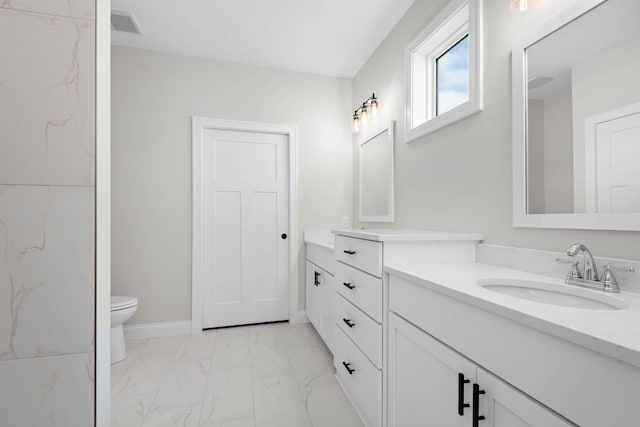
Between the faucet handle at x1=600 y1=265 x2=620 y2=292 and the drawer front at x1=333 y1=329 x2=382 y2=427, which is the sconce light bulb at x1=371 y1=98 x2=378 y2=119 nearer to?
the drawer front at x1=333 y1=329 x2=382 y2=427

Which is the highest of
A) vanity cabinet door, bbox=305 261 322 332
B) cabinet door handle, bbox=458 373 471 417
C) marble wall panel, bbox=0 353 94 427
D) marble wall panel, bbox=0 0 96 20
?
marble wall panel, bbox=0 0 96 20

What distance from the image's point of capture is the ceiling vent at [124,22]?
219cm

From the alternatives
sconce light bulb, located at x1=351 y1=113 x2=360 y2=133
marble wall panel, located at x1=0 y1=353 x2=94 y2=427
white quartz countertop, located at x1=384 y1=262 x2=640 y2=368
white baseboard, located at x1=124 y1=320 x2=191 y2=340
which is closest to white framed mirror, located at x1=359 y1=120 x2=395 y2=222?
sconce light bulb, located at x1=351 y1=113 x2=360 y2=133

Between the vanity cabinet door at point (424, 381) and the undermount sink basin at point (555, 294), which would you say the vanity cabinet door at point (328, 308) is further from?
the undermount sink basin at point (555, 294)

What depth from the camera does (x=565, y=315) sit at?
2.14 feet

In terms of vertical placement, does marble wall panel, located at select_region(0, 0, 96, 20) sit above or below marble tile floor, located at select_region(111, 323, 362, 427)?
above

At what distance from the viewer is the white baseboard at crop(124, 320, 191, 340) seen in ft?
8.60

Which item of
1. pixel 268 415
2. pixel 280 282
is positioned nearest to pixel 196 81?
pixel 280 282

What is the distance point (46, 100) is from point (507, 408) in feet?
4.35

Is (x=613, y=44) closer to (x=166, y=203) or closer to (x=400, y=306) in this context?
(x=400, y=306)

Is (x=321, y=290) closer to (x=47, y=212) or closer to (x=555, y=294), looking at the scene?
(x=555, y=294)

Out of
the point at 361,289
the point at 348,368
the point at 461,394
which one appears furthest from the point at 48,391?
the point at 348,368

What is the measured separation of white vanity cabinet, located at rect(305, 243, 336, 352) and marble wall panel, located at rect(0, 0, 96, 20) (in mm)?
1741

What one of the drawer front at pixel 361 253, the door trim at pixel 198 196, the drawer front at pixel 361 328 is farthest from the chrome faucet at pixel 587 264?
the door trim at pixel 198 196
